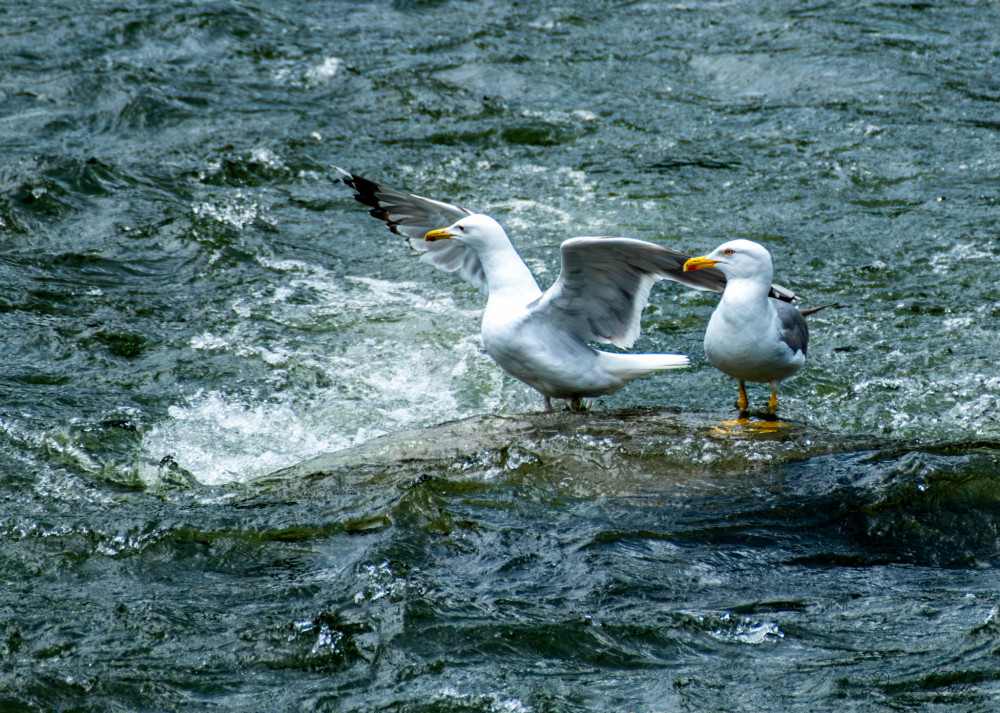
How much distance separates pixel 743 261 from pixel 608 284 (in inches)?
27.3

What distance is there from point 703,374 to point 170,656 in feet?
13.6

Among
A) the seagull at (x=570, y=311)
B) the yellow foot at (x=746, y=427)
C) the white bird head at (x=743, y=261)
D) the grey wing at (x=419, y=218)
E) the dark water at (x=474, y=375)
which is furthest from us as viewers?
the grey wing at (x=419, y=218)

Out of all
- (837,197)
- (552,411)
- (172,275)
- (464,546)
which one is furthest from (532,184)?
(464,546)

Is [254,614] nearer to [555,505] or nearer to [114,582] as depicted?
[114,582]

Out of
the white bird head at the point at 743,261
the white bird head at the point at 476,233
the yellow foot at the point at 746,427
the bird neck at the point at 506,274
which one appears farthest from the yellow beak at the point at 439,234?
the yellow foot at the point at 746,427

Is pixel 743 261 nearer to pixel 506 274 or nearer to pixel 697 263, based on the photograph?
pixel 697 263

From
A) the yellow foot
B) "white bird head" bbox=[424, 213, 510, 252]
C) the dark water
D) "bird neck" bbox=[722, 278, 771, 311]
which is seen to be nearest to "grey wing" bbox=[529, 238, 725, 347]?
"bird neck" bbox=[722, 278, 771, 311]

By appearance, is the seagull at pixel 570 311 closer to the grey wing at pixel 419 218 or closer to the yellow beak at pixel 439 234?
the yellow beak at pixel 439 234

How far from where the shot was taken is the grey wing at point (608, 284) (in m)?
5.14

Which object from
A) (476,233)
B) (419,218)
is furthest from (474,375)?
(476,233)

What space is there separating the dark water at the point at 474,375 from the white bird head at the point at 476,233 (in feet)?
3.28

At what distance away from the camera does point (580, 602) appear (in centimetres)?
382

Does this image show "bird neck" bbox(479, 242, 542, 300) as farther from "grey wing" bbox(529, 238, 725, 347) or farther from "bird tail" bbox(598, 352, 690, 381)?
"bird tail" bbox(598, 352, 690, 381)

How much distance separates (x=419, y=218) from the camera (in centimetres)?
626
